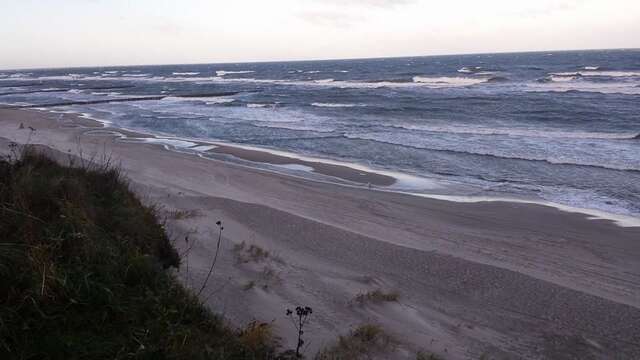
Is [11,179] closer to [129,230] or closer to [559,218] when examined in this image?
[129,230]

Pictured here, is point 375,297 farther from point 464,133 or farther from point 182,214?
point 464,133

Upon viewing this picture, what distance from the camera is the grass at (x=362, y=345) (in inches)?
187

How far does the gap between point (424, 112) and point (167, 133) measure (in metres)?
15.7

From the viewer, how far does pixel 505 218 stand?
35.3ft

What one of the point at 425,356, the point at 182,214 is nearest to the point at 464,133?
the point at 182,214

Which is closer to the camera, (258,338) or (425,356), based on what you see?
(258,338)

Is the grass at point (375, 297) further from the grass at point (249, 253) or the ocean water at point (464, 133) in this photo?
the ocean water at point (464, 133)

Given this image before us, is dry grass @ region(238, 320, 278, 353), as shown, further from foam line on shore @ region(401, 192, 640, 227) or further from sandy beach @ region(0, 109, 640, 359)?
foam line on shore @ region(401, 192, 640, 227)

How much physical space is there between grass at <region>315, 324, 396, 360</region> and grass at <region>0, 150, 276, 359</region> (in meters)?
0.58

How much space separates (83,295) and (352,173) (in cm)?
1233

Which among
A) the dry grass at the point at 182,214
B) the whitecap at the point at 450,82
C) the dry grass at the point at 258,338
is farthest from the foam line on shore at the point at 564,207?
the whitecap at the point at 450,82

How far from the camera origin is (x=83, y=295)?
357 centimetres

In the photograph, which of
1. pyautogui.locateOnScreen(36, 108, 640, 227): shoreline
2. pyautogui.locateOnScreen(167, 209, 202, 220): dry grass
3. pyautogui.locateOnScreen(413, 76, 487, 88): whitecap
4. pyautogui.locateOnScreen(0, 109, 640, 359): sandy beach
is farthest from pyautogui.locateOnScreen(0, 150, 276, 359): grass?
pyautogui.locateOnScreen(413, 76, 487, 88): whitecap

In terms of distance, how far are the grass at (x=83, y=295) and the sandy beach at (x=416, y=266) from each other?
127 cm
